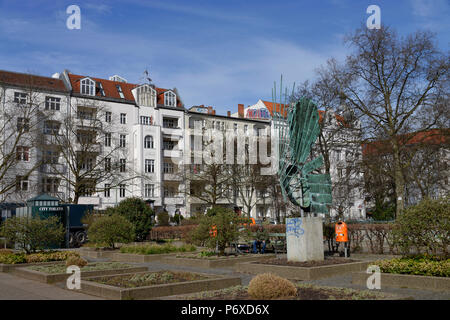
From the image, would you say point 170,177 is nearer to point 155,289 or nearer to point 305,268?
point 305,268

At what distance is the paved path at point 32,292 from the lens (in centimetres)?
1053

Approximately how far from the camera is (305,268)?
13.1 metres

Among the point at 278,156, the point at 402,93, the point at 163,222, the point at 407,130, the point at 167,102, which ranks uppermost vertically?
the point at 167,102

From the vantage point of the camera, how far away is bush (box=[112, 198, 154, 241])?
2933cm

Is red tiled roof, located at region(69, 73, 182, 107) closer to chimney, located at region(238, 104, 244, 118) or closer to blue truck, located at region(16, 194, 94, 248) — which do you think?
chimney, located at region(238, 104, 244, 118)

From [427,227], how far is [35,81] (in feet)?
161

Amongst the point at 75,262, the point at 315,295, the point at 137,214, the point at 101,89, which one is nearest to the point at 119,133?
the point at 101,89

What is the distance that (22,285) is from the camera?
12898 mm

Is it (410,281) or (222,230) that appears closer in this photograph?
(410,281)

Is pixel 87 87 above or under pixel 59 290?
above
